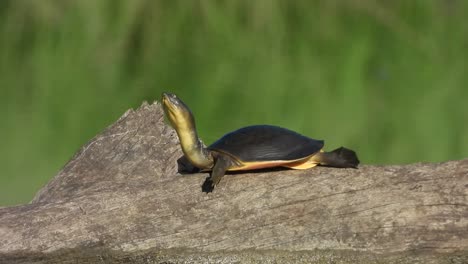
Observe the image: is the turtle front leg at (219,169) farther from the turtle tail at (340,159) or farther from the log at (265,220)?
the turtle tail at (340,159)

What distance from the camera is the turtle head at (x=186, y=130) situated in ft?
13.0

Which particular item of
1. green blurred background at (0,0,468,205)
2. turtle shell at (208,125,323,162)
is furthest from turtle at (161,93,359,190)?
green blurred background at (0,0,468,205)

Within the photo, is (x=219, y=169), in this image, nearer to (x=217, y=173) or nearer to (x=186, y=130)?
(x=217, y=173)

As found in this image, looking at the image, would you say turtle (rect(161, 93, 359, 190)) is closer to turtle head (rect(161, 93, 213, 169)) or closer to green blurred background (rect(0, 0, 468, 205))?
turtle head (rect(161, 93, 213, 169))

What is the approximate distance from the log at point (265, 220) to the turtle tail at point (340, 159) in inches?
1.1

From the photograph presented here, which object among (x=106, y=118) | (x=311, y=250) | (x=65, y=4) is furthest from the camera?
(x=65, y=4)

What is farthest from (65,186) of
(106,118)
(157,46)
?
(157,46)

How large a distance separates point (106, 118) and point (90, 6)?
14.1 feet

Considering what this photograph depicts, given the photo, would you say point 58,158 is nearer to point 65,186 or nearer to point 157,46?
point 65,186

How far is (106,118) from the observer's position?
7.99 m

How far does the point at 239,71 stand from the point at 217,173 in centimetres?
597

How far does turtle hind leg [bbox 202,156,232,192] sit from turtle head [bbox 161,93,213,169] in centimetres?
12

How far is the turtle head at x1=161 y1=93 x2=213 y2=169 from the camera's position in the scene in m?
3.97

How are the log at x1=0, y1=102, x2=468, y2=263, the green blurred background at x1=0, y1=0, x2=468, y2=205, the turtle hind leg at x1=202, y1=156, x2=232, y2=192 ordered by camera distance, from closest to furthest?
the log at x1=0, y1=102, x2=468, y2=263
the turtle hind leg at x1=202, y1=156, x2=232, y2=192
the green blurred background at x1=0, y1=0, x2=468, y2=205
